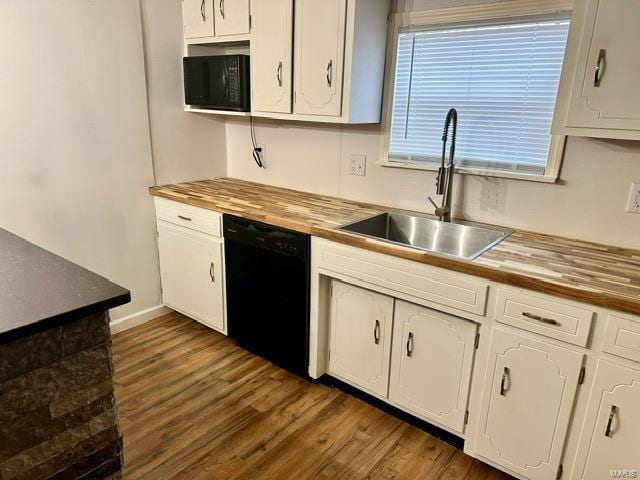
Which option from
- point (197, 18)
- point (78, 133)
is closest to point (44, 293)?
point (78, 133)

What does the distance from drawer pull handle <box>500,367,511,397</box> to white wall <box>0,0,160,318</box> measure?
232 centimetres

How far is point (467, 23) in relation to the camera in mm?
2133

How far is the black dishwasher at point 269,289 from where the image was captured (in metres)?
2.27

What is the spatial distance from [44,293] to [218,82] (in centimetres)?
195

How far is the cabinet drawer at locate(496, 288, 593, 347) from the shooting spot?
1.50m

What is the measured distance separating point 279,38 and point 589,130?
1598 millimetres

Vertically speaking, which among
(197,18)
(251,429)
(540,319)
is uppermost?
(197,18)

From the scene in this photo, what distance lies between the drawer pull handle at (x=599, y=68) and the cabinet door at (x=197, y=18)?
211 centimetres

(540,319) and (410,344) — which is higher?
(540,319)

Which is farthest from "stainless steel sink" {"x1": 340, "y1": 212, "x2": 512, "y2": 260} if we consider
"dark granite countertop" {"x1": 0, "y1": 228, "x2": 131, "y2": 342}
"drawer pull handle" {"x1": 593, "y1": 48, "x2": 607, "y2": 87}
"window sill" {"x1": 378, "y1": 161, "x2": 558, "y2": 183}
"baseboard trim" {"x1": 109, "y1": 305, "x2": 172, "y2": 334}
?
"baseboard trim" {"x1": 109, "y1": 305, "x2": 172, "y2": 334}

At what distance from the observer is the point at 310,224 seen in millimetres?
2152

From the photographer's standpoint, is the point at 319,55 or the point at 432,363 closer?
the point at 432,363

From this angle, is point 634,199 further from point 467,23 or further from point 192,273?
point 192,273

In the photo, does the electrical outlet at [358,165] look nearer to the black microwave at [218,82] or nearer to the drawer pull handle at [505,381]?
the black microwave at [218,82]
